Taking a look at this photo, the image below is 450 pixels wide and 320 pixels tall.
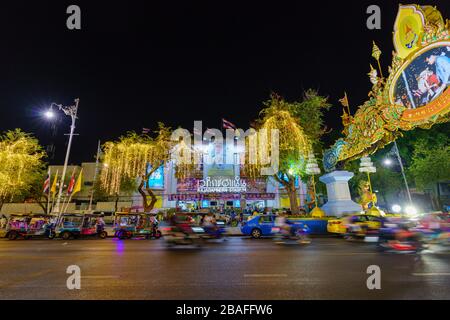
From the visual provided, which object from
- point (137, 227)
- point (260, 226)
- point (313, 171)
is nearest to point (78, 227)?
point (137, 227)

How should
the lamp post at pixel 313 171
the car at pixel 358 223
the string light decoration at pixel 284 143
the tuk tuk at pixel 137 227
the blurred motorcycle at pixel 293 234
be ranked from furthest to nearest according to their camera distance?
the string light decoration at pixel 284 143, the lamp post at pixel 313 171, the tuk tuk at pixel 137 227, the blurred motorcycle at pixel 293 234, the car at pixel 358 223

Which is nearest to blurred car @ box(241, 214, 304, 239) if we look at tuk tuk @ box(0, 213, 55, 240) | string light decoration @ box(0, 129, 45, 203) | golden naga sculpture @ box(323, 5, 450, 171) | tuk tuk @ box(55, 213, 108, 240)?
golden naga sculpture @ box(323, 5, 450, 171)

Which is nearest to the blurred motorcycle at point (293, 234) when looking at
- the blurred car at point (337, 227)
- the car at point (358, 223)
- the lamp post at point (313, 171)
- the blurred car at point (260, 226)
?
the car at point (358, 223)

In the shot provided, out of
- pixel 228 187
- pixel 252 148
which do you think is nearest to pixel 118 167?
pixel 252 148

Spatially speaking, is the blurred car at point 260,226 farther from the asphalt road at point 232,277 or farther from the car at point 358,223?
the asphalt road at point 232,277

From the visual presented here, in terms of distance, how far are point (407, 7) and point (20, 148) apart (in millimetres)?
36879

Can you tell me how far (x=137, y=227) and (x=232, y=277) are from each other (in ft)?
49.3

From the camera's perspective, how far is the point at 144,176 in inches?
1110

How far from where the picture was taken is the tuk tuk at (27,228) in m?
19.8

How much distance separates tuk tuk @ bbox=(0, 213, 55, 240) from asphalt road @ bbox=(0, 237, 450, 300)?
12.0 m

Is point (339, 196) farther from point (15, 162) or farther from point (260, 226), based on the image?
point (15, 162)

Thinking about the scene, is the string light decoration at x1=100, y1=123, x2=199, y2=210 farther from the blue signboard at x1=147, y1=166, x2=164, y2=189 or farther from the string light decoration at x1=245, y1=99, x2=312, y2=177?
the blue signboard at x1=147, y1=166, x2=164, y2=189

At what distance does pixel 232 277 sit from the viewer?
6.59 meters

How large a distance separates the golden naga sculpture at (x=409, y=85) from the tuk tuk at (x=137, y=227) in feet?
51.7
